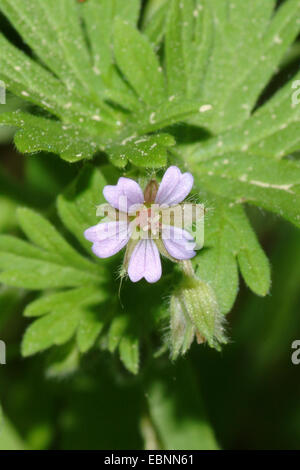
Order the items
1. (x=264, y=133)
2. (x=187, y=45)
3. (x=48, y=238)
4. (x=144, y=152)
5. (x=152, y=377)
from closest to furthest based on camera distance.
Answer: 1. (x=144, y=152)
2. (x=187, y=45)
3. (x=264, y=133)
4. (x=48, y=238)
5. (x=152, y=377)

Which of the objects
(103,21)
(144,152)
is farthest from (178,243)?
(103,21)

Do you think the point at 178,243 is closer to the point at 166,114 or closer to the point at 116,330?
the point at 166,114

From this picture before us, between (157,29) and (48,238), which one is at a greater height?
(157,29)

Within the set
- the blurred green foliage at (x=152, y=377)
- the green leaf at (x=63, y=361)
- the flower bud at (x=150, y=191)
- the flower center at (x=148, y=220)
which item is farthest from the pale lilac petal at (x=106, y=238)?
the green leaf at (x=63, y=361)

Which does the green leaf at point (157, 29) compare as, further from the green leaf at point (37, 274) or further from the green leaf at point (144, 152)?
the green leaf at point (37, 274)

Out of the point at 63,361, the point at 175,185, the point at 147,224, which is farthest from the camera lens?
the point at 63,361

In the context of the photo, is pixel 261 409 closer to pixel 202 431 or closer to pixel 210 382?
pixel 210 382
